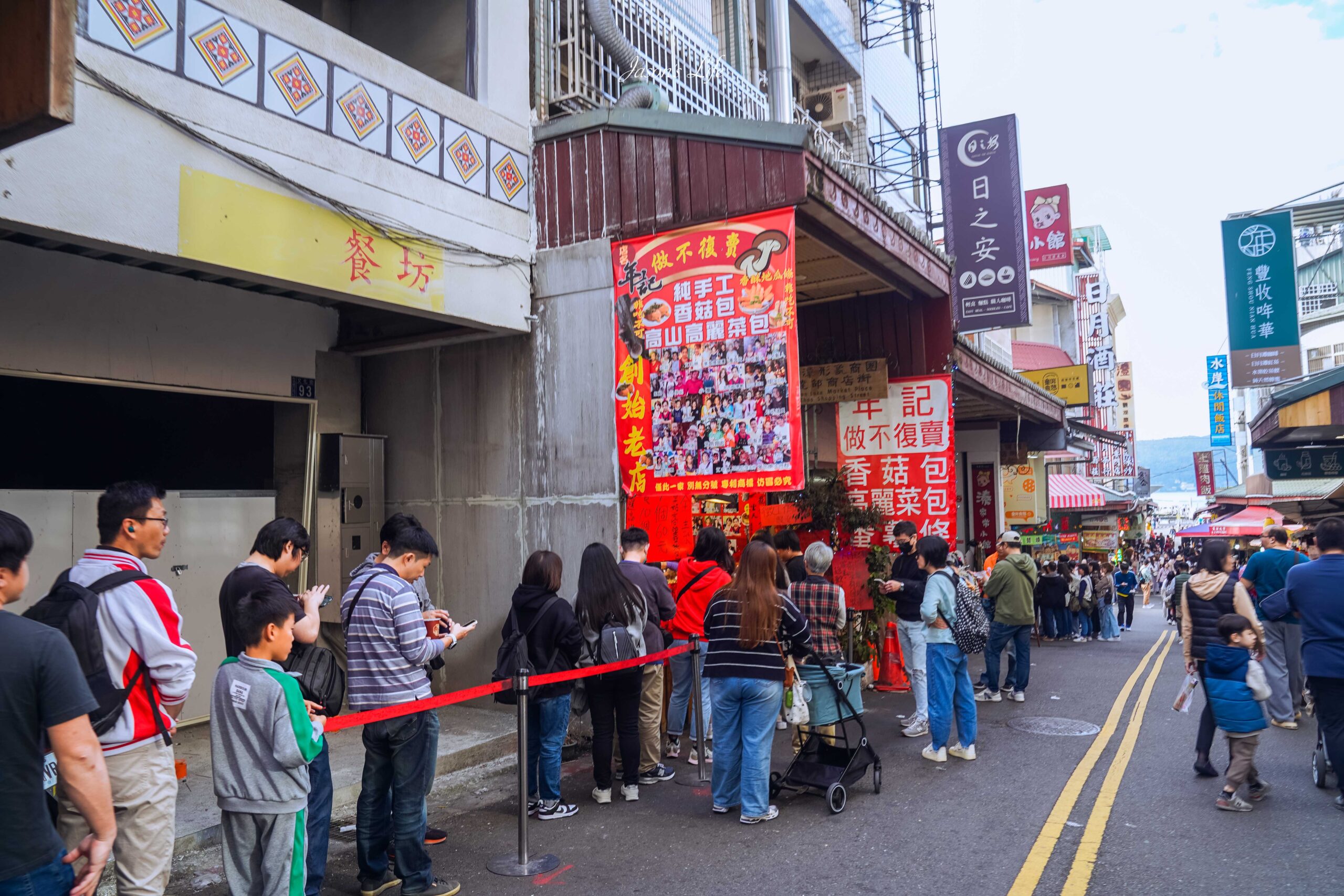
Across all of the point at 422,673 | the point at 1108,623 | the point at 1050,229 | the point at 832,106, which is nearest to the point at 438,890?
the point at 422,673

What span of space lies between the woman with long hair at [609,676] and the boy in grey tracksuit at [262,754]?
259cm

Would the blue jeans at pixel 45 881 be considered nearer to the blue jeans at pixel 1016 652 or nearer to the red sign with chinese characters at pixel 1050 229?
the blue jeans at pixel 1016 652

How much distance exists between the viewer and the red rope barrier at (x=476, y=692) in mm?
4070

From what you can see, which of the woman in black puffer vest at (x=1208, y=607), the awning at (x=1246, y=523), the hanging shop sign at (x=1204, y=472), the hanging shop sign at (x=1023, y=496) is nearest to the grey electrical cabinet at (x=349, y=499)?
the woman in black puffer vest at (x=1208, y=607)

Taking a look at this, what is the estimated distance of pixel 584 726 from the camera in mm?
7637

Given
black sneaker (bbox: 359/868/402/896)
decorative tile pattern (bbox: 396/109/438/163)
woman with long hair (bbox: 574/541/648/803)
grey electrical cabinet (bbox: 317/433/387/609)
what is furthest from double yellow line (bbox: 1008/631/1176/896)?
decorative tile pattern (bbox: 396/109/438/163)

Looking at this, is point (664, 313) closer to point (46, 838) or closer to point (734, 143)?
point (734, 143)

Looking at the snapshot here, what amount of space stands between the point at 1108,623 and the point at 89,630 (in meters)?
18.0

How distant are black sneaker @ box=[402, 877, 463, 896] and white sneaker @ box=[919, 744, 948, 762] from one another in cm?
389

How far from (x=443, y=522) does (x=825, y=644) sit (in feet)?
14.3

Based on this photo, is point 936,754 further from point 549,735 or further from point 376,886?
point 376,886

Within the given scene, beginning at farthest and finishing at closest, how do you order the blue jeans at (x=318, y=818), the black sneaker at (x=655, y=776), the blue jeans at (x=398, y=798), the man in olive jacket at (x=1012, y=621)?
the man in olive jacket at (x=1012, y=621) < the black sneaker at (x=655, y=776) < the blue jeans at (x=398, y=798) < the blue jeans at (x=318, y=818)

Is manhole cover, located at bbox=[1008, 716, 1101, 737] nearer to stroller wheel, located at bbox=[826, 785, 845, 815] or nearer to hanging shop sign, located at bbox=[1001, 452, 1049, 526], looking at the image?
stroller wheel, located at bbox=[826, 785, 845, 815]

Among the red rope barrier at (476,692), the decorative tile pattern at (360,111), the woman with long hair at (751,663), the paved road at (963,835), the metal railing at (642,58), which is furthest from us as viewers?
the metal railing at (642,58)
